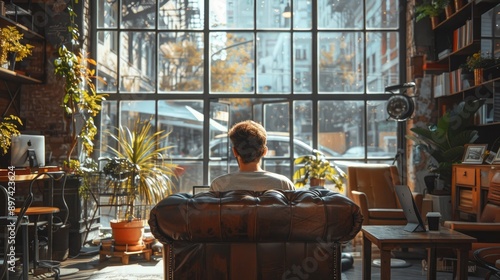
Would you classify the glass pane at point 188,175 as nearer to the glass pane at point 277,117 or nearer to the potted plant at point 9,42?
the glass pane at point 277,117

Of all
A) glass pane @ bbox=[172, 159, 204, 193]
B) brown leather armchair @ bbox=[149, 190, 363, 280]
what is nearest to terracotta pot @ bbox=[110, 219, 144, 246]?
glass pane @ bbox=[172, 159, 204, 193]

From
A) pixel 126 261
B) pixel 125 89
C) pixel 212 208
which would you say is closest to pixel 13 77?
pixel 125 89

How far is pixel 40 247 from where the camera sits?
5.54 metres

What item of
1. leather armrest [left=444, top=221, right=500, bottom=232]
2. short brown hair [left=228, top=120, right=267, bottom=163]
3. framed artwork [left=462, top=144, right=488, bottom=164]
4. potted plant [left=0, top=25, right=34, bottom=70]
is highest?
potted plant [left=0, top=25, right=34, bottom=70]

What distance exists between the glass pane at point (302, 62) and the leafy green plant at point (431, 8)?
1.43m

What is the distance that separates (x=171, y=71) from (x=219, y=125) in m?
0.94

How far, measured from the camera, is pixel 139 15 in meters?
7.55

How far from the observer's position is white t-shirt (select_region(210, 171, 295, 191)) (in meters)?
2.88

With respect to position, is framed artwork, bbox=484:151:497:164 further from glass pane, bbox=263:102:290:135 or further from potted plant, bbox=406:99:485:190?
glass pane, bbox=263:102:290:135

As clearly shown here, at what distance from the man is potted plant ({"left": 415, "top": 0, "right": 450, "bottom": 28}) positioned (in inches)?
172

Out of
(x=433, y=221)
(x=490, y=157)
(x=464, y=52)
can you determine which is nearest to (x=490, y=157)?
(x=490, y=157)

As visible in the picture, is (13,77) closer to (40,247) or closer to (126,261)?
(40,247)

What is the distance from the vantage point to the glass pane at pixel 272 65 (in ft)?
24.6

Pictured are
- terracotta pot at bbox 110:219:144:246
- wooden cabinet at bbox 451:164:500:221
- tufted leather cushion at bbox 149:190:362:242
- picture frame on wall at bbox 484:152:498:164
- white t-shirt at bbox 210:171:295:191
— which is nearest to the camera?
tufted leather cushion at bbox 149:190:362:242
